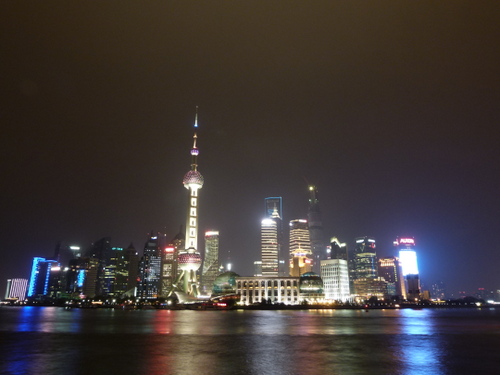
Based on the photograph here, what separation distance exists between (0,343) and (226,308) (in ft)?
557

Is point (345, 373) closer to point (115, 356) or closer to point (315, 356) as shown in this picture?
point (315, 356)

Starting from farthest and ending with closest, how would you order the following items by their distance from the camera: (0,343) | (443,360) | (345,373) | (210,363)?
(0,343) → (443,360) → (210,363) → (345,373)

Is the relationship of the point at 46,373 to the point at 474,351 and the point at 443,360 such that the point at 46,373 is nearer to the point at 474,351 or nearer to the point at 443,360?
the point at 443,360

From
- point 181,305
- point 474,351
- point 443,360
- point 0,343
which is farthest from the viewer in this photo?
point 181,305

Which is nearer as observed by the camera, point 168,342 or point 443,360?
point 443,360

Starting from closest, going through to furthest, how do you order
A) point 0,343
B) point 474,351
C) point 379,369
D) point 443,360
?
point 379,369, point 443,360, point 474,351, point 0,343

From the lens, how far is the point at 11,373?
21.4 meters

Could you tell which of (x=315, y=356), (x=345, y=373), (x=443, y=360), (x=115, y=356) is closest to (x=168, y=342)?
(x=115, y=356)

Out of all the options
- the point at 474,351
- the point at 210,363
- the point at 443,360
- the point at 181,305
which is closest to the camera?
the point at 210,363

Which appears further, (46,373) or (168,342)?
(168,342)

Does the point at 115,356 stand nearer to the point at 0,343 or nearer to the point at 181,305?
the point at 0,343

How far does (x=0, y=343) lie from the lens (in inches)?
1416

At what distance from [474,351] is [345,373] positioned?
17.5 metres

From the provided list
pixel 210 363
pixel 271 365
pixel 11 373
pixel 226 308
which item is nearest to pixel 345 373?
pixel 271 365
